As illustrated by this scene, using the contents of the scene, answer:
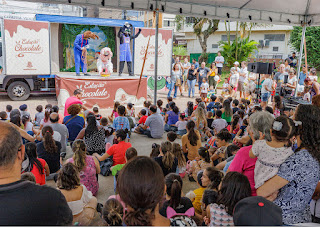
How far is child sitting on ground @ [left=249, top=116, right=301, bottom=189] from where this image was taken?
196 cm

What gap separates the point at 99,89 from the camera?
9.26 metres

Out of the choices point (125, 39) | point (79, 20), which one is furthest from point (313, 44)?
point (79, 20)

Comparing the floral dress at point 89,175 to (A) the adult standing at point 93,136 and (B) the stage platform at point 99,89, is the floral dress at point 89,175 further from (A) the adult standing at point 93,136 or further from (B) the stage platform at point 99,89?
(B) the stage platform at point 99,89

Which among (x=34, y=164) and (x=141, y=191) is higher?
(x=141, y=191)

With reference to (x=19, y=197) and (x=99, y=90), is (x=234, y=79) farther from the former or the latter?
(x=19, y=197)

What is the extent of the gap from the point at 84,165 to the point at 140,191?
2242mm

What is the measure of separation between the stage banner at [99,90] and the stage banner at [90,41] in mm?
3883

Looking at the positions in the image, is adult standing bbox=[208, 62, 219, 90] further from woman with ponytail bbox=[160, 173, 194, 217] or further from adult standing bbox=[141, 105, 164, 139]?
woman with ponytail bbox=[160, 173, 194, 217]

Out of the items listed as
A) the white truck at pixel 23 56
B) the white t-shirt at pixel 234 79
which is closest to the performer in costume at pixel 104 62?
the white truck at pixel 23 56

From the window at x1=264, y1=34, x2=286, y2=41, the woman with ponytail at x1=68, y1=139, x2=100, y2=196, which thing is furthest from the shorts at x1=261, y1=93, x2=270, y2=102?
the window at x1=264, y1=34, x2=286, y2=41

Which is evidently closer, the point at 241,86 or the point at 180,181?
the point at 180,181

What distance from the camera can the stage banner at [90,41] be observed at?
1268 centimetres

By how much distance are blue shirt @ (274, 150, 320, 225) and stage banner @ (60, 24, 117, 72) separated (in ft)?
40.1

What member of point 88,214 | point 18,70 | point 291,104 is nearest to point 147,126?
point 291,104
